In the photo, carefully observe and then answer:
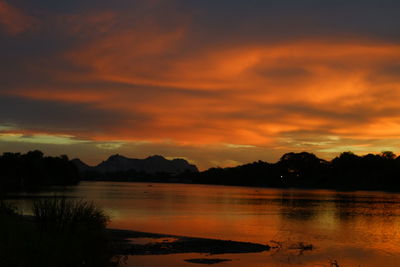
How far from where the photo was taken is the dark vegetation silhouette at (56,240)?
53.0 feet

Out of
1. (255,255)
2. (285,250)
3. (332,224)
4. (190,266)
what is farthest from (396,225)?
(190,266)

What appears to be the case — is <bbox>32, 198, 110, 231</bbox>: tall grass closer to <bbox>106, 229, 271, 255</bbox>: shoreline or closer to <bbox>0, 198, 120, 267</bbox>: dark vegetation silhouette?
<bbox>0, 198, 120, 267</bbox>: dark vegetation silhouette

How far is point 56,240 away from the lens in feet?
59.8

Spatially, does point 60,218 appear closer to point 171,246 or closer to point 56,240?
point 56,240

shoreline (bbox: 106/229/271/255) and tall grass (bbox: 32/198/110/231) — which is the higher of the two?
tall grass (bbox: 32/198/110/231)

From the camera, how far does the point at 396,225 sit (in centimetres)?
6144

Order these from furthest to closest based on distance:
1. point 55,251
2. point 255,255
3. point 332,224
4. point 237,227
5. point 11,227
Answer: point 332,224
point 237,227
point 255,255
point 11,227
point 55,251

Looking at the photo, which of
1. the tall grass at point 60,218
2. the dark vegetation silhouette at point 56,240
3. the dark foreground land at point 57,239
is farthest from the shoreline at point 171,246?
the dark vegetation silhouette at point 56,240

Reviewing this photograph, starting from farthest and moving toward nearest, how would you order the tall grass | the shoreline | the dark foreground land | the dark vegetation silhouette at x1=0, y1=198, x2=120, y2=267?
the shoreline, the tall grass, the dark foreground land, the dark vegetation silhouette at x1=0, y1=198, x2=120, y2=267

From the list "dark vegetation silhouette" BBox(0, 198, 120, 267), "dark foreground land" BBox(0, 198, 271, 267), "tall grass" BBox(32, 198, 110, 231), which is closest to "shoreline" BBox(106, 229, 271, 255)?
"dark foreground land" BBox(0, 198, 271, 267)

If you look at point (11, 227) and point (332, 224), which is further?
point (332, 224)

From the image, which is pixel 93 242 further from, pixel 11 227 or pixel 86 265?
pixel 11 227

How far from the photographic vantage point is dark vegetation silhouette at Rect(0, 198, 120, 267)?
1615 cm

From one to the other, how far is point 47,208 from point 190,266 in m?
9.96
